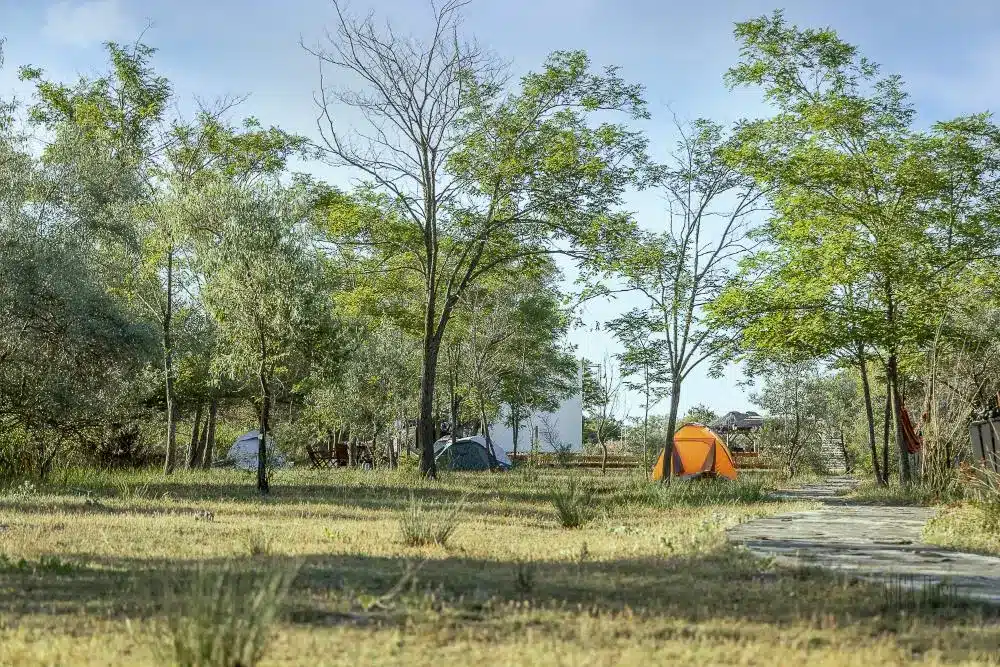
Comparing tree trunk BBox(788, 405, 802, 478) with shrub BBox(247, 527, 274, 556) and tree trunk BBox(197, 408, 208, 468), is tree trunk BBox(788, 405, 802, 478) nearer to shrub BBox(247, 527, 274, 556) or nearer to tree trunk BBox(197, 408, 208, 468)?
tree trunk BBox(197, 408, 208, 468)

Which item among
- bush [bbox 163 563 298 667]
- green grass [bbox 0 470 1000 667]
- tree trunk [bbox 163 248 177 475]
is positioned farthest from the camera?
tree trunk [bbox 163 248 177 475]

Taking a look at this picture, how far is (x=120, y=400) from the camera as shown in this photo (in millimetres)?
19812

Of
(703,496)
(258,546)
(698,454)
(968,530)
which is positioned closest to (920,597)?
(968,530)

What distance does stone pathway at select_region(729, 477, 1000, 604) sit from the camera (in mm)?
6820

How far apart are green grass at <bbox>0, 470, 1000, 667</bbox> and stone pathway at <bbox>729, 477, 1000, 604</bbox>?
0.49 metres

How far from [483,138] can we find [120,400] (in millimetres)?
9632

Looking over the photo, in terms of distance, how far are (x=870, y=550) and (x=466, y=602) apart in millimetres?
4411

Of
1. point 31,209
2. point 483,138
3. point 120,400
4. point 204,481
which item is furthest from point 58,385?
point 483,138

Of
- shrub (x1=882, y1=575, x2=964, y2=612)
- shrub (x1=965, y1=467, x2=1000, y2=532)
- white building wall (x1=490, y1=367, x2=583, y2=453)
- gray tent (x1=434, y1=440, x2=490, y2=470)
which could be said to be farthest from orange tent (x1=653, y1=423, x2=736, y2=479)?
white building wall (x1=490, y1=367, x2=583, y2=453)

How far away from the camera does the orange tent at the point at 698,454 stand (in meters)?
29.6

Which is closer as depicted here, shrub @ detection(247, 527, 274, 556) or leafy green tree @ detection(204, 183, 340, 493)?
shrub @ detection(247, 527, 274, 556)

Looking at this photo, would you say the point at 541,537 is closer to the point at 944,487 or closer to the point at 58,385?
the point at 944,487

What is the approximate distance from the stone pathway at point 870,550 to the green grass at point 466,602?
0.49 m

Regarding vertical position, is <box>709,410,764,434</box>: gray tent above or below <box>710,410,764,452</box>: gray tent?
above
